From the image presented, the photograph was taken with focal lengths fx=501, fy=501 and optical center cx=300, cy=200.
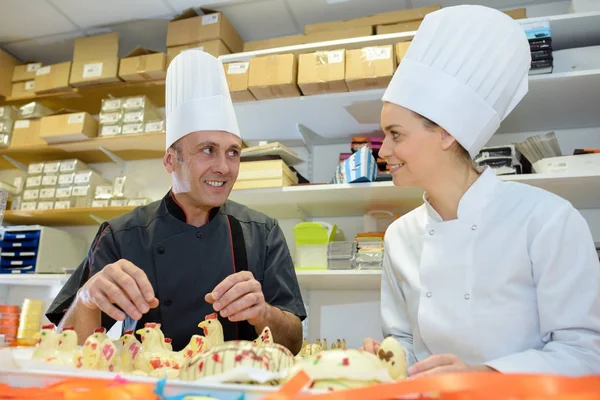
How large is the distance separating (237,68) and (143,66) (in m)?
0.72

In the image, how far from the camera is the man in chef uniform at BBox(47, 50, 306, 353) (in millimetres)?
1434

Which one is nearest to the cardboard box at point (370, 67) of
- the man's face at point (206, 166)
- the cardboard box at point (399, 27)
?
the cardboard box at point (399, 27)

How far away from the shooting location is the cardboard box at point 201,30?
290 centimetres

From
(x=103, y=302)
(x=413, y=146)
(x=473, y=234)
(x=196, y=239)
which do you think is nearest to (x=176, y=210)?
(x=196, y=239)

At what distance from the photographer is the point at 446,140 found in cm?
116

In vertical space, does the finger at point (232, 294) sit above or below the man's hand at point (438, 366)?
above

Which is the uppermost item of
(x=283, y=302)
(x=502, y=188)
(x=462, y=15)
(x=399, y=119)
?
(x=462, y=15)

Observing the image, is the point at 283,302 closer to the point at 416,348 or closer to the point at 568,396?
the point at 416,348

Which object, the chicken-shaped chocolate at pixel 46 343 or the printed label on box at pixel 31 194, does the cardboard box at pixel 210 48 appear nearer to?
the printed label on box at pixel 31 194

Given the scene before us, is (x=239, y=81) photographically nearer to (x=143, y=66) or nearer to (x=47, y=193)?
(x=143, y=66)

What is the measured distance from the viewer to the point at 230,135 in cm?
161

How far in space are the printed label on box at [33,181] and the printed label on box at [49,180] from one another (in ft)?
0.10

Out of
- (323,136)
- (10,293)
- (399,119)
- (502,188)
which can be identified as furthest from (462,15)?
(10,293)

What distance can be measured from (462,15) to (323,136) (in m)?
1.70
